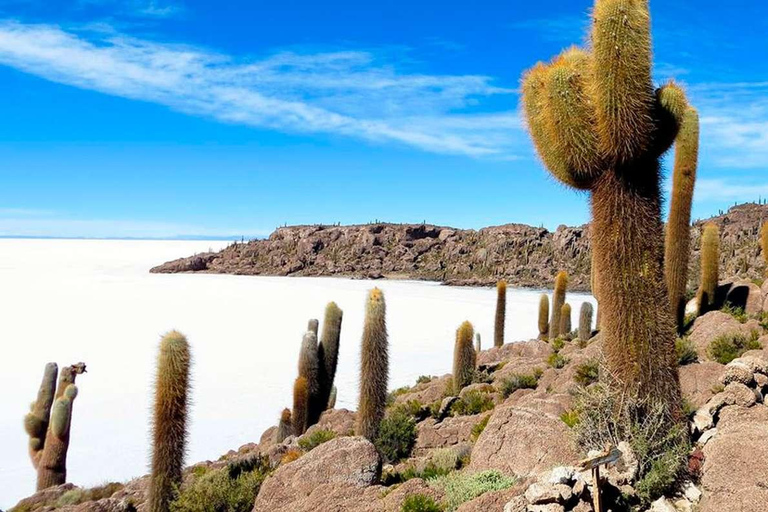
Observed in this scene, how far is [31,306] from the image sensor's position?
1670 inches

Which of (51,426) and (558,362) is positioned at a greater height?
(558,362)

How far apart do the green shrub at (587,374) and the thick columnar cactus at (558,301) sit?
543 inches

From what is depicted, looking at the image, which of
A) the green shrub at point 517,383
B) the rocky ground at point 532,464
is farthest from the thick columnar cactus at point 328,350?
the green shrub at point 517,383

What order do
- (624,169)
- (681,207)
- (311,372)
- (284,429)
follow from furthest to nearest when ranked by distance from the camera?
(311,372) → (284,429) → (681,207) → (624,169)

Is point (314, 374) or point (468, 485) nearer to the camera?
point (468, 485)

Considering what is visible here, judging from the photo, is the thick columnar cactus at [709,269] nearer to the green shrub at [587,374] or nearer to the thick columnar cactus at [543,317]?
the green shrub at [587,374]

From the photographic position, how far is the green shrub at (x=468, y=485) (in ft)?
19.7

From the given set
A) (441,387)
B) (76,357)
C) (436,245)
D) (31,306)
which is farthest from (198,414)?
(436,245)

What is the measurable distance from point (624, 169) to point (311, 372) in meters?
10.9

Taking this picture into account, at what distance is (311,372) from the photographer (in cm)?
1543

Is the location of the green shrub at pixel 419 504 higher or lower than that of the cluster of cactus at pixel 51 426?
higher

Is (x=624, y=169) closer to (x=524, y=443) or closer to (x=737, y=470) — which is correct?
(x=737, y=470)

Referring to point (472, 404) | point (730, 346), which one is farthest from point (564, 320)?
point (730, 346)

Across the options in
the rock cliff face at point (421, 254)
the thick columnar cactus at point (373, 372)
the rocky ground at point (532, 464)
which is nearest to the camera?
the rocky ground at point (532, 464)
